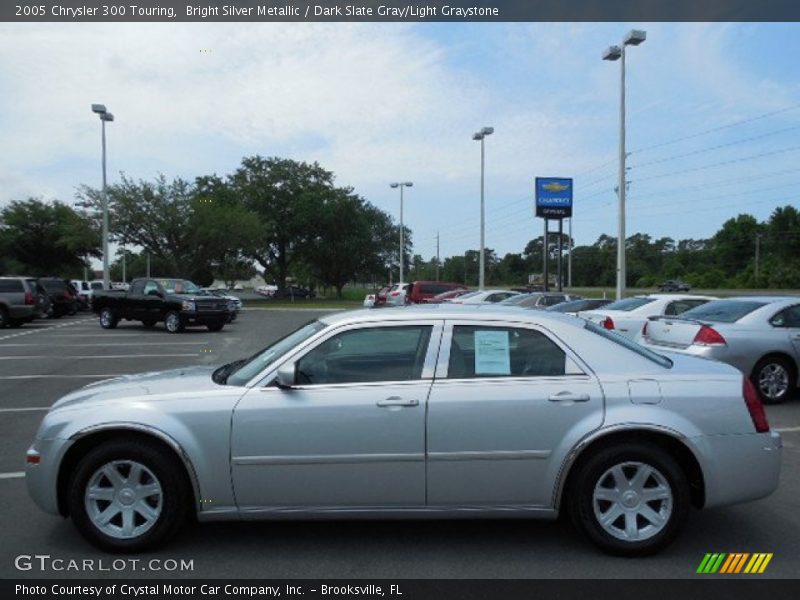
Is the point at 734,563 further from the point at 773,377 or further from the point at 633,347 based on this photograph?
the point at 773,377

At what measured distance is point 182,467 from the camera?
4.33 meters

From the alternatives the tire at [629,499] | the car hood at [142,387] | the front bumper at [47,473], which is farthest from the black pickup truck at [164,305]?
the tire at [629,499]

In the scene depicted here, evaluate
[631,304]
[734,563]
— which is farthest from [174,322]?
[734,563]

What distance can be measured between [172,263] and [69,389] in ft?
126

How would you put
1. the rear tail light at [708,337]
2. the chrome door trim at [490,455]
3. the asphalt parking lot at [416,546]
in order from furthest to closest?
the rear tail light at [708,337], the chrome door trim at [490,455], the asphalt parking lot at [416,546]

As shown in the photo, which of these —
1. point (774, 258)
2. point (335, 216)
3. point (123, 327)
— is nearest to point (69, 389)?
point (123, 327)

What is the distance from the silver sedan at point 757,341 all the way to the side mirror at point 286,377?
643 cm

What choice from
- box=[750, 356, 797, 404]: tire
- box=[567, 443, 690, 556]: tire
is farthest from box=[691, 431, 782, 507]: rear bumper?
box=[750, 356, 797, 404]: tire

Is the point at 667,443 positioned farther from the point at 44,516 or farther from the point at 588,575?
the point at 44,516

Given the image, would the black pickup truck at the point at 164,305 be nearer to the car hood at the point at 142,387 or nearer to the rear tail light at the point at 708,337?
the rear tail light at the point at 708,337

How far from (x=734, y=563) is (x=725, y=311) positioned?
6.44 m

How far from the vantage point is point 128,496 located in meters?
4.32

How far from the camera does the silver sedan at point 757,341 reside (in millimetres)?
9188

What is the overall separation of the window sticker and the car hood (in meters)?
1.68
